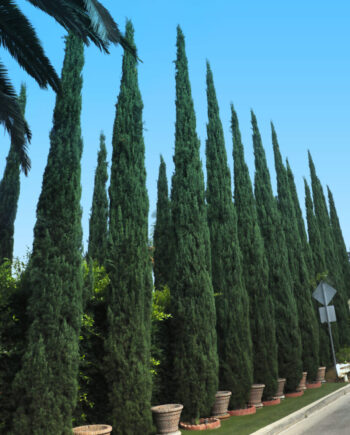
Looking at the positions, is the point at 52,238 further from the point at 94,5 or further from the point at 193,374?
the point at 193,374

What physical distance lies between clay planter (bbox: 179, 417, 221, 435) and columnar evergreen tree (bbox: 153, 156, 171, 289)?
6.92 m

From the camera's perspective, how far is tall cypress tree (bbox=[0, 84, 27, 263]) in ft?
44.0

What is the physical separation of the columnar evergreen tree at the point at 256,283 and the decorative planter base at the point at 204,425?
4.29 meters

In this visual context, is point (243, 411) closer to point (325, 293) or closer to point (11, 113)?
point (325, 293)

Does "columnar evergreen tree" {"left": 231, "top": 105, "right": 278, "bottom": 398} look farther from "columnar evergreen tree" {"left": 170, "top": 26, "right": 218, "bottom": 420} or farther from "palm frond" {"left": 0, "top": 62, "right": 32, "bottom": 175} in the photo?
"palm frond" {"left": 0, "top": 62, "right": 32, "bottom": 175}

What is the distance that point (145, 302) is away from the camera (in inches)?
352

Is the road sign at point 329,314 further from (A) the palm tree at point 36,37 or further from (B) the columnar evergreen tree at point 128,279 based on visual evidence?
(A) the palm tree at point 36,37

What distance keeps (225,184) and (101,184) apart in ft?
33.0

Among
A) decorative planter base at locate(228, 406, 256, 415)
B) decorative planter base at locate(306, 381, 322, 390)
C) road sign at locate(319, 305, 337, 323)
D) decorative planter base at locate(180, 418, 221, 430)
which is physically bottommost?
decorative planter base at locate(306, 381, 322, 390)

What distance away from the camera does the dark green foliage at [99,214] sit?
1948 centimetres

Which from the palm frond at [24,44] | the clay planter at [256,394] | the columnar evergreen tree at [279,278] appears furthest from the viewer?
the columnar evergreen tree at [279,278]

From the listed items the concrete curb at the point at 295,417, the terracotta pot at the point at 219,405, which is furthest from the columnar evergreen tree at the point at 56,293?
the terracotta pot at the point at 219,405

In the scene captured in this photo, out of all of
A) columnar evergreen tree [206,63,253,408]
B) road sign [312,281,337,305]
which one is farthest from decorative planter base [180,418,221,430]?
road sign [312,281,337,305]

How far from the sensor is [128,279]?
29.0 feet
